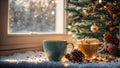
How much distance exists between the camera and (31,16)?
4.17 ft

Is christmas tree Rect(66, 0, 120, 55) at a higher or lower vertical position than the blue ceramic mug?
higher

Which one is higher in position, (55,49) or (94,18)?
(94,18)

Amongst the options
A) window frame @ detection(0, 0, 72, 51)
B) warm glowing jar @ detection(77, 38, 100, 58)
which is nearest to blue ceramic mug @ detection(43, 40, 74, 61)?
warm glowing jar @ detection(77, 38, 100, 58)

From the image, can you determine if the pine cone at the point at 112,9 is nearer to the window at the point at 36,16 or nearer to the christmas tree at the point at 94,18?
the christmas tree at the point at 94,18

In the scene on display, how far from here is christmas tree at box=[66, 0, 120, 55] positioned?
3.53 feet

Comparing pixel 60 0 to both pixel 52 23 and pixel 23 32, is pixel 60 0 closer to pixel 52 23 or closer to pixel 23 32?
pixel 52 23

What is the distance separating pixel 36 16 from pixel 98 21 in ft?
1.13

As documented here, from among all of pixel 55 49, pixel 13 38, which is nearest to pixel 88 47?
pixel 55 49

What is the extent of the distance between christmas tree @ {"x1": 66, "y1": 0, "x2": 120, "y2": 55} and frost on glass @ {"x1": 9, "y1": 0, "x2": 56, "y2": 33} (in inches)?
6.5

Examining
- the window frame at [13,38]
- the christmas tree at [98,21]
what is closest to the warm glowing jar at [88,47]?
the christmas tree at [98,21]

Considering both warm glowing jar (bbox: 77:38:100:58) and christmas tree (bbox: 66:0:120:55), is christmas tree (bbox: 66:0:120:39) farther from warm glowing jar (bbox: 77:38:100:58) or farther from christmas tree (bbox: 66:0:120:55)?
warm glowing jar (bbox: 77:38:100:58)

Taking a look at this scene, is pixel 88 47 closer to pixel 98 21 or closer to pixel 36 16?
pixel 98 21

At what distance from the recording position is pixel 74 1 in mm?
1210

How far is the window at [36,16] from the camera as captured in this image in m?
1.19
